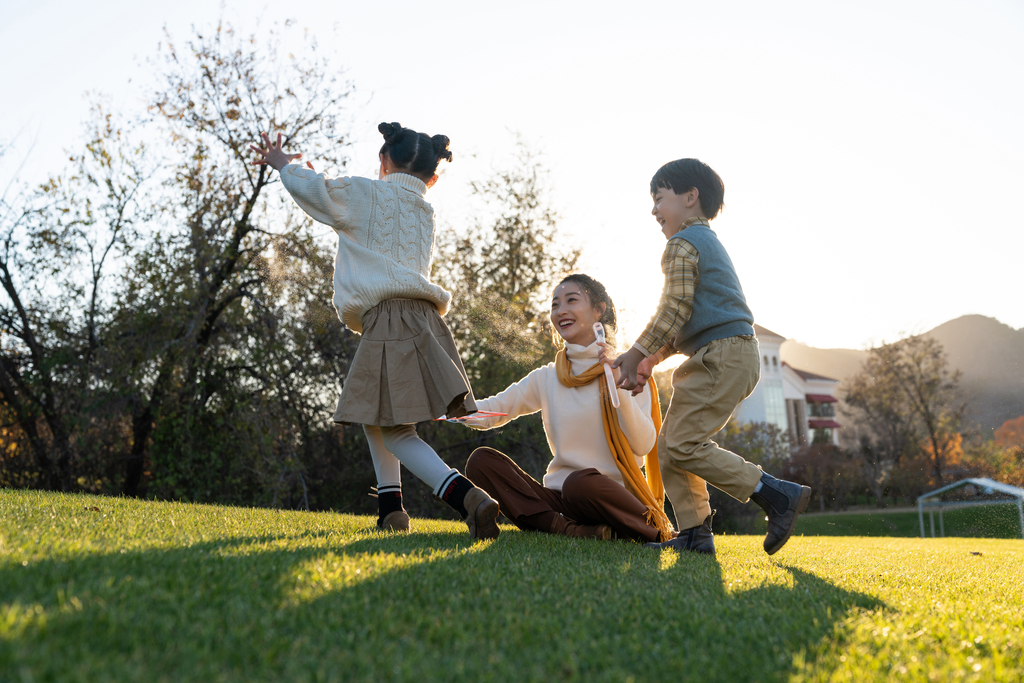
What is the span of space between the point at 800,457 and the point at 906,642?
1082 inches

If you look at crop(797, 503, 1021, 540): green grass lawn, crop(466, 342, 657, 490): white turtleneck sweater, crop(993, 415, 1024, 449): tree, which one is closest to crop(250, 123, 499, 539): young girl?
crop(466, 342, 657, 490): white turtleneck sweater

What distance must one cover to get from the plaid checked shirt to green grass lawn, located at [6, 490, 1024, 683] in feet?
3.29

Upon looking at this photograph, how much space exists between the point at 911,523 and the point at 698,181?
23.4 metres

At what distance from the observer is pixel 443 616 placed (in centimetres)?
156

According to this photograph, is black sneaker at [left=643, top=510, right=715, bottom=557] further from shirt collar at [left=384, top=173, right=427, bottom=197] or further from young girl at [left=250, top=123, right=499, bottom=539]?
shirt collar at [left=384, top=173, right=427, bottom=197]

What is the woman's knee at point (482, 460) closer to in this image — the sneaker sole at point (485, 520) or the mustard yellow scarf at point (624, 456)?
the mustard yellow scarf at point (624, 456)

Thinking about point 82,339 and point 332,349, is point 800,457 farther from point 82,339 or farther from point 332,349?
point 82,339

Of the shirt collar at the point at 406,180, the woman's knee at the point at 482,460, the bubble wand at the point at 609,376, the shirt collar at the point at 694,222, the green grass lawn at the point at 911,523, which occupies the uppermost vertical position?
the shirt collar at the point at 406,180

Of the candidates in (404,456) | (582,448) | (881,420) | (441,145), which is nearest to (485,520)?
(404,456)

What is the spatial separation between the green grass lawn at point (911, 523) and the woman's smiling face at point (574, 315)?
16469 mm

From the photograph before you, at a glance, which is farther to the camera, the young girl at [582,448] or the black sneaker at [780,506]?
the young girl at [582,448]

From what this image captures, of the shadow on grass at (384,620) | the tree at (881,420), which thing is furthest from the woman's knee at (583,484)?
the tree at (881,420)

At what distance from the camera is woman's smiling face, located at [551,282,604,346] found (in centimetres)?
376

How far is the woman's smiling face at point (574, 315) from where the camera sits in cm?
376
